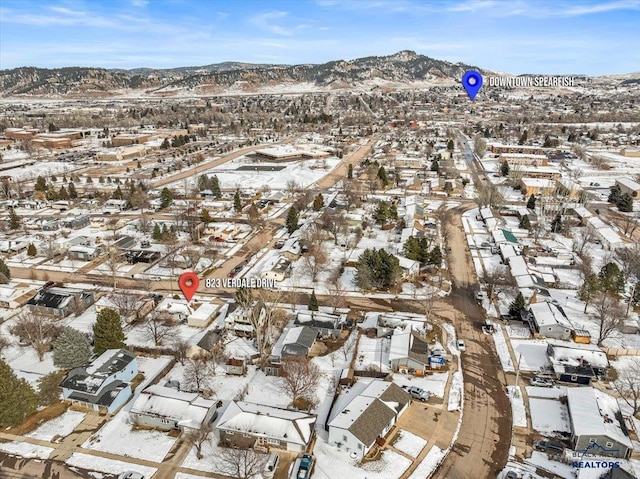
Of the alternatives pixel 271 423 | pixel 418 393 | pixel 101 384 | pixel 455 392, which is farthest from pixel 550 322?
pixel 101 384

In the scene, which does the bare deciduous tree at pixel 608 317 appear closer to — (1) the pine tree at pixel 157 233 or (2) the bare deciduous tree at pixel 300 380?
(2) the bare deciduous tree at pixel 300 380

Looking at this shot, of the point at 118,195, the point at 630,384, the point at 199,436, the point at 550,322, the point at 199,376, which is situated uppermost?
the point at 118,195

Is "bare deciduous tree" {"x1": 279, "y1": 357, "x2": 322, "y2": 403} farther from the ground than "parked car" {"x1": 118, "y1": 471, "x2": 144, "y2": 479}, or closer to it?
farther from the ground

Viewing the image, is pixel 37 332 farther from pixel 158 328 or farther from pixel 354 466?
pixel 354 466

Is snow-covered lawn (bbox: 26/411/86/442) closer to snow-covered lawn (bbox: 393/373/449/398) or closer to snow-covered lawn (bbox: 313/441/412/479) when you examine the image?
snow-covered lawn (bbox: 313/441/412/479)

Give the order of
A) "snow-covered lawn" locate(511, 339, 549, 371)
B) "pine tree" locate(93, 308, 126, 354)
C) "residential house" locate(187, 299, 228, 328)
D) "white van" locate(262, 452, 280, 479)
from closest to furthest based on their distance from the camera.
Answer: "white van" locate(262, 452, 280, 479) → "pine tree" locate(93, 308, 126, 354) → "snow-covered lawn" locate(511, 339, 549, 371) → "residential house" locate(187, 299, 228, 328)

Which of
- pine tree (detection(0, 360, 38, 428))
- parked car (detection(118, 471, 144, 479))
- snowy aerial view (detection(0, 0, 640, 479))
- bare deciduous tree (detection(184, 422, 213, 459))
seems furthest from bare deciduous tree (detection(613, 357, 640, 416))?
pine tree (detection(0, 360, 38, 428))

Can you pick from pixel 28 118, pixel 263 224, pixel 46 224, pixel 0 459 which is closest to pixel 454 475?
pixel 0 459
